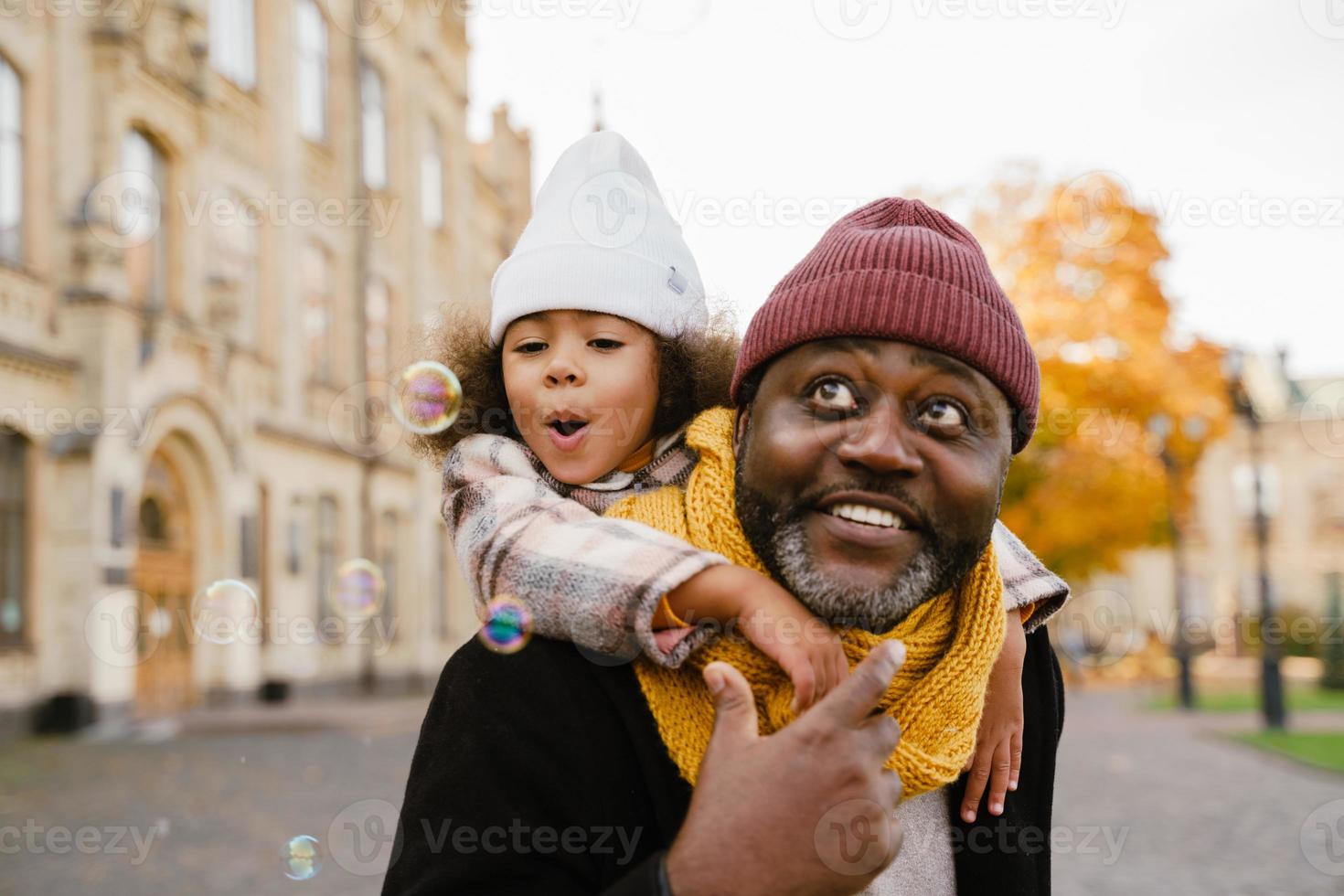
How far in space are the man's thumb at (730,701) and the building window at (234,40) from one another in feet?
66.6

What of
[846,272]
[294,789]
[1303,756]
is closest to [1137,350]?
[1303,756]

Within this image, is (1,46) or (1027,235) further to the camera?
(1027,235)

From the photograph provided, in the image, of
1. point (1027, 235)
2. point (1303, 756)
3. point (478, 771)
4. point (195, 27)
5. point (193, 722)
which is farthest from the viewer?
point (1027, 235)

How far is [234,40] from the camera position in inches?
802

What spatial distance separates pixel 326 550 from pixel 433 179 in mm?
10307

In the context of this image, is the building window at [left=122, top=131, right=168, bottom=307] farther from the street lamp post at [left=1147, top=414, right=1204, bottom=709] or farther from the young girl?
the young girl

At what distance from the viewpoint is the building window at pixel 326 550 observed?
22500 millimetres

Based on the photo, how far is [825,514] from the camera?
1.70 m

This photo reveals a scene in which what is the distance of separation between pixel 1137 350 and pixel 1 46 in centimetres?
1669

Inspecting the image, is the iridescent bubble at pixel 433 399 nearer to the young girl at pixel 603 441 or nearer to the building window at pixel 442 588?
the young girl at pixel 603 441

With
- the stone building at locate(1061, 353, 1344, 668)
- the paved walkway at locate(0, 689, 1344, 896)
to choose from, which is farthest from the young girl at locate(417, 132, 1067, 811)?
the stone building at locate(1061, 353, 1344, 668)

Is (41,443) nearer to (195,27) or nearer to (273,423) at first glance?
(273,423)

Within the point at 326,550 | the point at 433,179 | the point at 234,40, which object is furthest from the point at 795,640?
the point at 433,179

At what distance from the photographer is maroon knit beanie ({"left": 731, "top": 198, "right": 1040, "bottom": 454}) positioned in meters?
1.74
